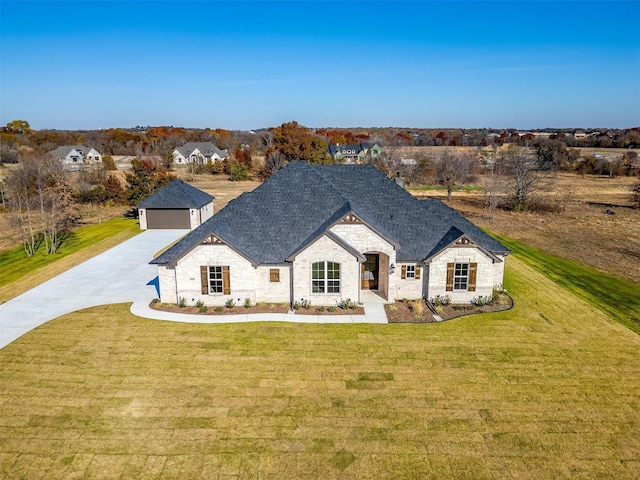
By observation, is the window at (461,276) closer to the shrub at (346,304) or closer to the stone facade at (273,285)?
the shrub at (346,304)

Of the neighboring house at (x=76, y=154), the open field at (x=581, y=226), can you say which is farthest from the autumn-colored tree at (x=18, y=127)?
the open field at (x=581, y=226)

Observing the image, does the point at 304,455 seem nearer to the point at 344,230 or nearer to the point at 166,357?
the point at 166,357

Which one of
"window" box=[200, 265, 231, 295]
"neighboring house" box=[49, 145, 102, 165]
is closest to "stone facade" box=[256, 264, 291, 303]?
"window" box=[200, 265, 231, 295]

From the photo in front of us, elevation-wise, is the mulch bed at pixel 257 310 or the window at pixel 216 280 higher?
the window at pixel 216 280

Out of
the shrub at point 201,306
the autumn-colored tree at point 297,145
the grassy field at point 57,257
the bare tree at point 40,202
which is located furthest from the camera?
the autumn-colored tree at point 297,145

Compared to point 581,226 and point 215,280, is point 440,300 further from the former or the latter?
point 581,226

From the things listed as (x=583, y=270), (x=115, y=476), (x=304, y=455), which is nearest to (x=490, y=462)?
(x=304, y=455)

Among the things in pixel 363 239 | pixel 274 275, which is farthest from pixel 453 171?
pixel 274 275
